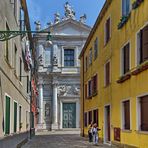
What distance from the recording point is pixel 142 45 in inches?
794

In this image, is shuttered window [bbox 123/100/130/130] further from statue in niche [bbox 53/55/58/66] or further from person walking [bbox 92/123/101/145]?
statue in niche [bbox 53/55/58/66]

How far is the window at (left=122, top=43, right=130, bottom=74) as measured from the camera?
Result: 23.2 metres

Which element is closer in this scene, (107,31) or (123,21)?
(123,21)

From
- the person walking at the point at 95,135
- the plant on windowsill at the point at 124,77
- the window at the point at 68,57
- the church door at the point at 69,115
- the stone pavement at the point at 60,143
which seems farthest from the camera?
the window at the point at 68,57

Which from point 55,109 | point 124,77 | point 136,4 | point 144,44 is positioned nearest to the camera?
point 144,44

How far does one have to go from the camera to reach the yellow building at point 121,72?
1983 centimetres

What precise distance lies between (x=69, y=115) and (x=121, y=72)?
1780 inches

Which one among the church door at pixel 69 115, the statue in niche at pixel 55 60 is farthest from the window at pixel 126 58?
the statue in niche at pixel 55 60

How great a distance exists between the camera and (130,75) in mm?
21734

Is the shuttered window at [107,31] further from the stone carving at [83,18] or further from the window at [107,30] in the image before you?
the stone carving at [83,18]

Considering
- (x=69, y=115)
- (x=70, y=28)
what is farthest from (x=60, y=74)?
(x=70, y=28)

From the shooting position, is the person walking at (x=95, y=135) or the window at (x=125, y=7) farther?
the person walking at (x=95, y=135)

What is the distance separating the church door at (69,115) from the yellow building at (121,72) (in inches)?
1216

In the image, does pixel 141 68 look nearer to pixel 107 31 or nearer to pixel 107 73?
pixel 107 73
